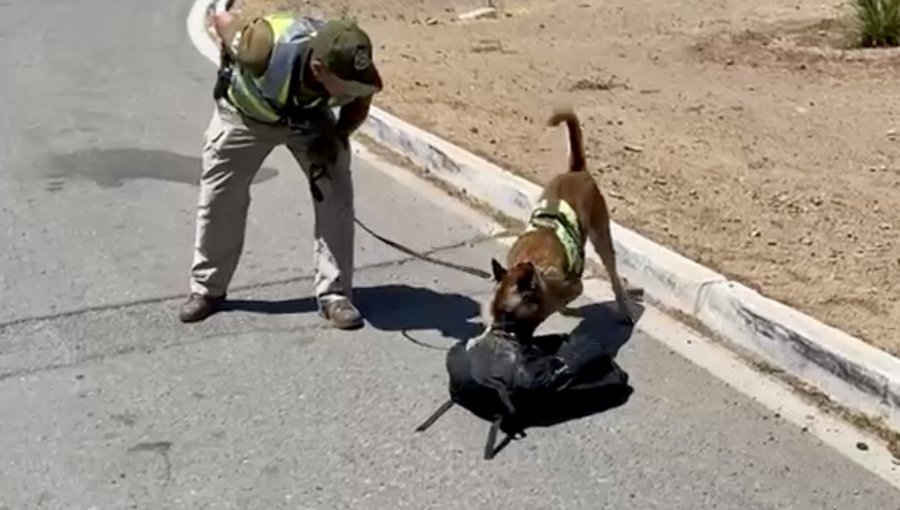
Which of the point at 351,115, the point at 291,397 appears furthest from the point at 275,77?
the point at 291,397

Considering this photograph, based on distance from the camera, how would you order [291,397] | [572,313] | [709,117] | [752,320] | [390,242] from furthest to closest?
[709,117], [390,242], [572,313], [752,320], [291,397]

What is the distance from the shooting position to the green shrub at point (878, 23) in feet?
36.6

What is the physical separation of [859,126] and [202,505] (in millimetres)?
5713

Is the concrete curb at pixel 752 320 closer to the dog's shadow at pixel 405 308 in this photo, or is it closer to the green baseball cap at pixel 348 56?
the dog's shadow at pixel 405 308

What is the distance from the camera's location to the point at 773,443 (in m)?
4.94

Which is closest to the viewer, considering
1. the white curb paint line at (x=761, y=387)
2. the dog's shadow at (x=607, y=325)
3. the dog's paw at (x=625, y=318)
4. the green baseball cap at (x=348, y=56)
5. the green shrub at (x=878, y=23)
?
the white curb paint line at (x=761, y=387)

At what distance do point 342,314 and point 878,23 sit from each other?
6.62m

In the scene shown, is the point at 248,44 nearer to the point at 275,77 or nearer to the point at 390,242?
the point at 275,77

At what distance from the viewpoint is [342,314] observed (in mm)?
6074

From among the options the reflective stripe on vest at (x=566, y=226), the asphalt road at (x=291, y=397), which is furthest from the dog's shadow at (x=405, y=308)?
the reflective stripe on vest at (x=566, y=226)

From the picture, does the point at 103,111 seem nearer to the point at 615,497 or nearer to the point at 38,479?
the point at 38,479

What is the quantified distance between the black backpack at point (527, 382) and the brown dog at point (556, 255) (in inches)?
3.9

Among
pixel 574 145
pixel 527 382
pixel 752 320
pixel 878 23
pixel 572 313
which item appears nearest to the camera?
pixel 527 382

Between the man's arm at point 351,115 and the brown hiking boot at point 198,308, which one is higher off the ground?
the man's arm at point 351,115
